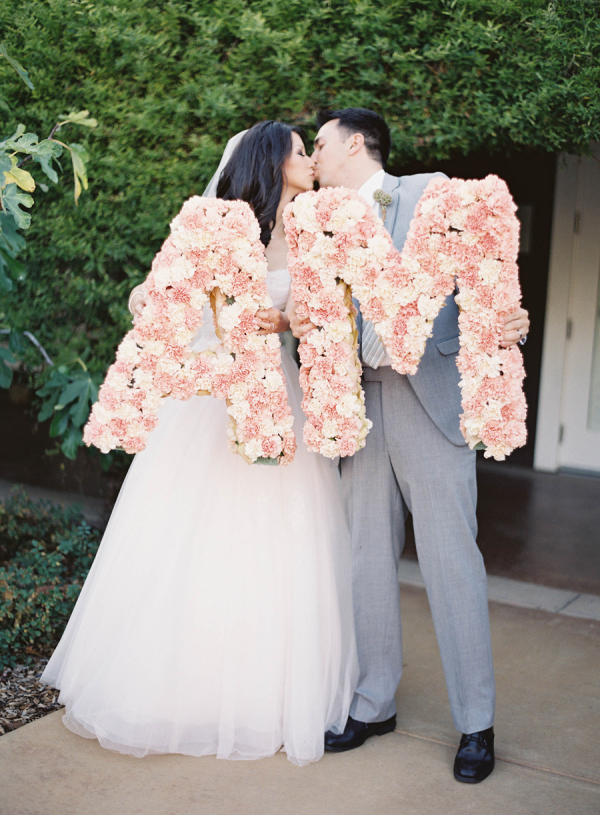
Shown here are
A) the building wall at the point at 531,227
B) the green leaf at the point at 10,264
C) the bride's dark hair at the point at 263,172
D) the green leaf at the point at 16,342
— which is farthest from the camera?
the building wall at the point at 531,227

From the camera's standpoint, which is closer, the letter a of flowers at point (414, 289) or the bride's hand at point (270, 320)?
the letter a of flowers at point (414, 289)

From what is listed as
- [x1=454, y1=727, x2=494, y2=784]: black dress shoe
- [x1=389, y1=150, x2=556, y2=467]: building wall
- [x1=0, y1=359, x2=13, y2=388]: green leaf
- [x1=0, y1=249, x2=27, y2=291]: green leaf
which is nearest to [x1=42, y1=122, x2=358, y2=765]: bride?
[x1=454, y1=727, x2=494, y2=784]: black dress shoe

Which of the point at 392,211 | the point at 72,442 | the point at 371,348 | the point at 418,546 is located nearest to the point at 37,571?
the point at 72,442

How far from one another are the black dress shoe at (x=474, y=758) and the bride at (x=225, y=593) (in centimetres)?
40

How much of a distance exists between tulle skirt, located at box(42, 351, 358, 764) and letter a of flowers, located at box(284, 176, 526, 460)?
1.68 ft

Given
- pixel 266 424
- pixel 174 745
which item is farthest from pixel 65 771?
Result: pixel 266 424

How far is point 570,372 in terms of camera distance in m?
6.84

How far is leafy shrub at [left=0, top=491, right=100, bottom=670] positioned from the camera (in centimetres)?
358

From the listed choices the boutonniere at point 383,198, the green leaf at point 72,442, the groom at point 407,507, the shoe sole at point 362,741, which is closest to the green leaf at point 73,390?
the green leaf at point 72,442

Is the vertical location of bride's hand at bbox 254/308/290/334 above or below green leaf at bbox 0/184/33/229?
below

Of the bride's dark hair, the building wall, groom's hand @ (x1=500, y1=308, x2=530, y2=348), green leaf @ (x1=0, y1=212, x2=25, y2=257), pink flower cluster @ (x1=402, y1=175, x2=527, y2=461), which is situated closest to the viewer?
pink flower cluster @ (x1=402, y1=175, x2=527, y2=461)

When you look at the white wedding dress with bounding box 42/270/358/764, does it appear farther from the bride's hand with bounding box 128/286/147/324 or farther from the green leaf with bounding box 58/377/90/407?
the green leaf with bounding box 58/377/90/407

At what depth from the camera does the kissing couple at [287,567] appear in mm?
2664

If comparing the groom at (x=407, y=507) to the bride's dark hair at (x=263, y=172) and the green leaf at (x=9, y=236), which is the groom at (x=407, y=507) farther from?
the green leaf at (x=9, y=236)
